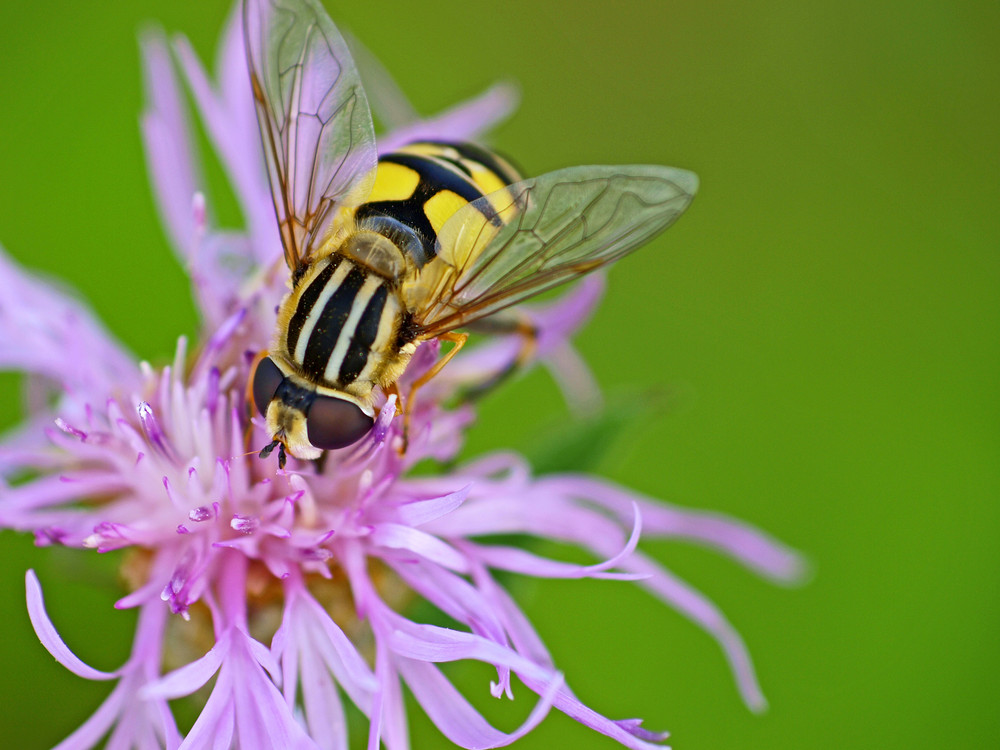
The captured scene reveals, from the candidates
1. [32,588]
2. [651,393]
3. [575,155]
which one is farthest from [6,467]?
[575,155]

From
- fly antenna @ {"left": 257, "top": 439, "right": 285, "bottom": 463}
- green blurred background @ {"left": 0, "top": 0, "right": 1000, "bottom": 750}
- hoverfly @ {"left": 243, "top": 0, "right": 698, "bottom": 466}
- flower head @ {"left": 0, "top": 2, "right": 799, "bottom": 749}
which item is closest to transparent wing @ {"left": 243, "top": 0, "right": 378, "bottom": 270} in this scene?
hoverfly @ {"left": 243, "top": 0, "right": 698, "bottom": 466}

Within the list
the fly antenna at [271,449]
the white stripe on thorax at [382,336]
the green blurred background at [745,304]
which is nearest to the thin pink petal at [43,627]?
the fly antenna at [271,449]

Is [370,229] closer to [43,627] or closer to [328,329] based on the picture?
[328,329]

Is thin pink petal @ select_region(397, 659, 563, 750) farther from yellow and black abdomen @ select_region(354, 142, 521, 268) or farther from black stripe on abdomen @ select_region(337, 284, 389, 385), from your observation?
yellow and black abdomen @ select_region(354, 142, 521, 268)

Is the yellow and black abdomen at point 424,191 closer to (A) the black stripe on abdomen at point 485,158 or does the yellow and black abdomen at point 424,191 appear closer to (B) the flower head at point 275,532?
(A) the black stripe on abdomen at point 485,158

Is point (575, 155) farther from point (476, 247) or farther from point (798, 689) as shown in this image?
point (476, 247)

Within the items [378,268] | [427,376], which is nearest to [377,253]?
[378,268]
